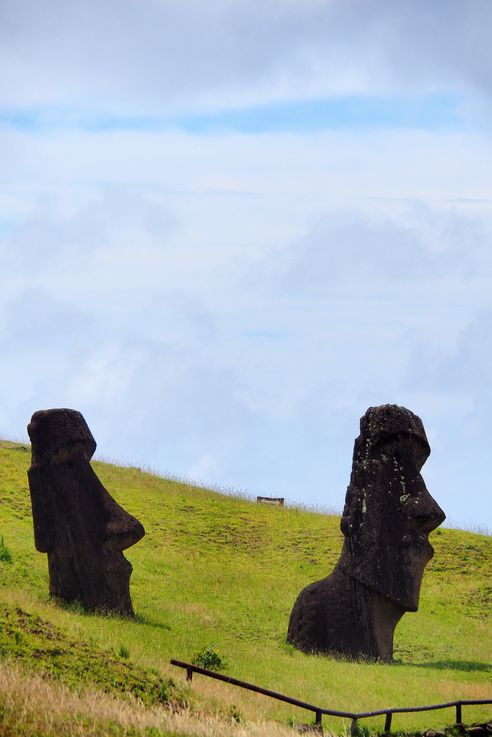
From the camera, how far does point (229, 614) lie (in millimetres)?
38875

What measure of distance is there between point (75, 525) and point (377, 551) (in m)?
7.68

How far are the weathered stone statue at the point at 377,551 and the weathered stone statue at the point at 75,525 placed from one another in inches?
187

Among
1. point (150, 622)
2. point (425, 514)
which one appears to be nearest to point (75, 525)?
point (150, 622)

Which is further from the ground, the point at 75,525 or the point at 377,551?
the point at 377,551

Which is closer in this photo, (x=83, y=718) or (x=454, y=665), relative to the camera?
(x=83, y=718)

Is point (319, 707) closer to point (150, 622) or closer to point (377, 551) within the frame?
point (377, 551)

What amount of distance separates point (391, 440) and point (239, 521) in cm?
1788

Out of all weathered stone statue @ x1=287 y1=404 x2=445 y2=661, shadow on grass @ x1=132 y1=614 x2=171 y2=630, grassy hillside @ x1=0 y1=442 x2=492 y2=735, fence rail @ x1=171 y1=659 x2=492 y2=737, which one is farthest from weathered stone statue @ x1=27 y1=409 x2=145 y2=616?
fence rail @ x1=171 y1=659 x2=492 y2=737

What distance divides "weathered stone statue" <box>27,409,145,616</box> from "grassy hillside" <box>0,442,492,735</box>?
949mm

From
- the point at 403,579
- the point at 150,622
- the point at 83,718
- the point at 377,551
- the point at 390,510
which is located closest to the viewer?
the point at 83,718

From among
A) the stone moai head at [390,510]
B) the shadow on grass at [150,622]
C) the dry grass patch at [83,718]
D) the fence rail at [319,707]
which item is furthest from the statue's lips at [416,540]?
the dry grass patch at [83,718]

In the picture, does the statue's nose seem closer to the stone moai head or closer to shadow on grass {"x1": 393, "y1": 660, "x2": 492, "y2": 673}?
the stone moai head

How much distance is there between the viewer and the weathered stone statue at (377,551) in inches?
1321

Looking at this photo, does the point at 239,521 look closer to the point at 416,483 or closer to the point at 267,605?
the point at 267,605
